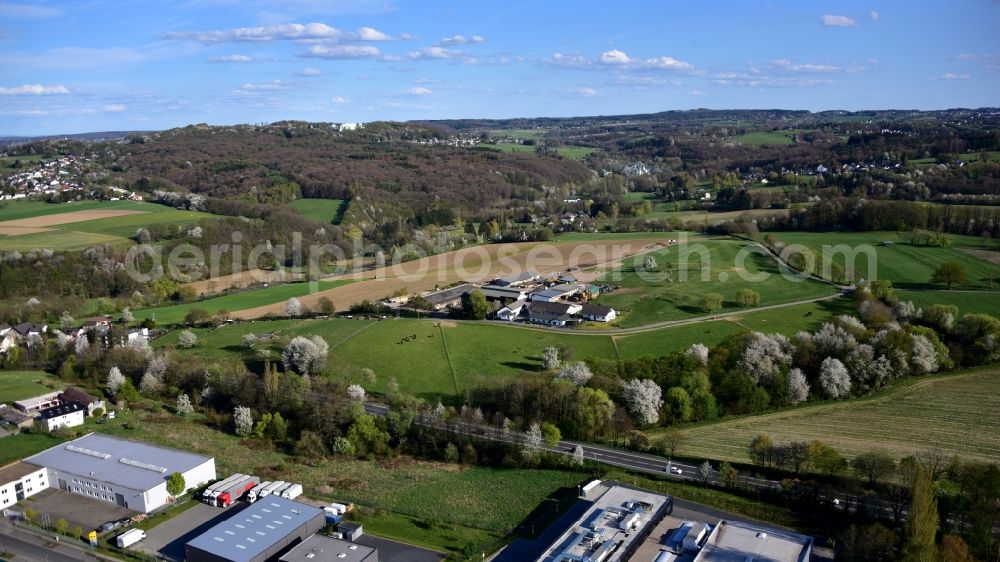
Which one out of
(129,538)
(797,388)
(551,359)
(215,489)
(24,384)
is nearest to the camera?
(129,538)

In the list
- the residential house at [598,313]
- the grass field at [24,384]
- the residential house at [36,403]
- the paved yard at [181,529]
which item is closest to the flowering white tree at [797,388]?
the residential house at [598,313]

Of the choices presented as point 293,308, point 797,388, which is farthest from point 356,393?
point 797,388

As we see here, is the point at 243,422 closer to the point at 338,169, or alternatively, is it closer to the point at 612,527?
the point at 612,527

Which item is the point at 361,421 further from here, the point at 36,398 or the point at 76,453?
the point at 36,398

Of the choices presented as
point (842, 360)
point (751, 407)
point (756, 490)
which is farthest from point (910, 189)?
point (756, 490)

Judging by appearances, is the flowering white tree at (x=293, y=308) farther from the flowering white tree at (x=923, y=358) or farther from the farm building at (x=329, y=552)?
the flowering white tree at (x=923, y=358)

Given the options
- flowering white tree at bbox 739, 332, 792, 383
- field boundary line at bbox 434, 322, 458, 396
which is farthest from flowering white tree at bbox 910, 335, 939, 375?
field boundary line at bbox 434, 322, 458, 396

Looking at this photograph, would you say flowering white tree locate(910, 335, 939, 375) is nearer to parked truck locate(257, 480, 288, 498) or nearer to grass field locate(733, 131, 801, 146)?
parked truck locate(257, 480, 288, 498)
